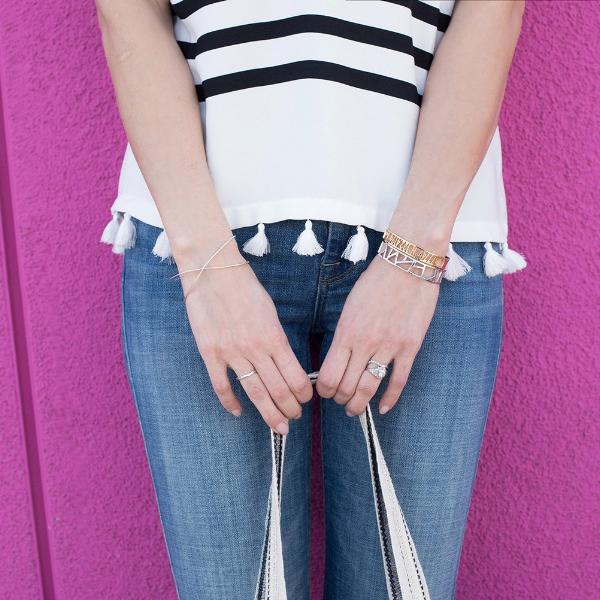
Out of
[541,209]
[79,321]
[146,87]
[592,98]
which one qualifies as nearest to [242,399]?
[146,87]

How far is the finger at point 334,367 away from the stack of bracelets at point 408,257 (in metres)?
0.11

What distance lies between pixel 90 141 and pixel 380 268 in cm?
64

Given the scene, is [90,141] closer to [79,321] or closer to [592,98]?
[79,321]

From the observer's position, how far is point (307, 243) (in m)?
0.70

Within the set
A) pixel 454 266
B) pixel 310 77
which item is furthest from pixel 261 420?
pixel 310 77

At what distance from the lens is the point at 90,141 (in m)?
1.10

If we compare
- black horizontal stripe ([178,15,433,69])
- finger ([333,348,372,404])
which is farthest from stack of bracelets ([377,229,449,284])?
black horizontal stripe ([178,15,433,69])

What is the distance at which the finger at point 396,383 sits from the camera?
725mm

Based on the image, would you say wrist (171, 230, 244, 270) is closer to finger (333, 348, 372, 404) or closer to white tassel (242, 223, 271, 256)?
white tassel (242, 223, 271, 256)

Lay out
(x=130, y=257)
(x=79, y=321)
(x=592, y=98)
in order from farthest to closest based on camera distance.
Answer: (x=79, y=321)
(x=592, y=98)
(x=130, y=257)

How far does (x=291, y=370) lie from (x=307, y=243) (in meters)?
0.14

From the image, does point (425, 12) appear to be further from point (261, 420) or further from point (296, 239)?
point (261, 420)

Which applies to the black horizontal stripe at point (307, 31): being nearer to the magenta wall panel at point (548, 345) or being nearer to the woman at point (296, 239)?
the woman at point (296, 239)

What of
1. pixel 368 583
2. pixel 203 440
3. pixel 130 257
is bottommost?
pixel 368 583
